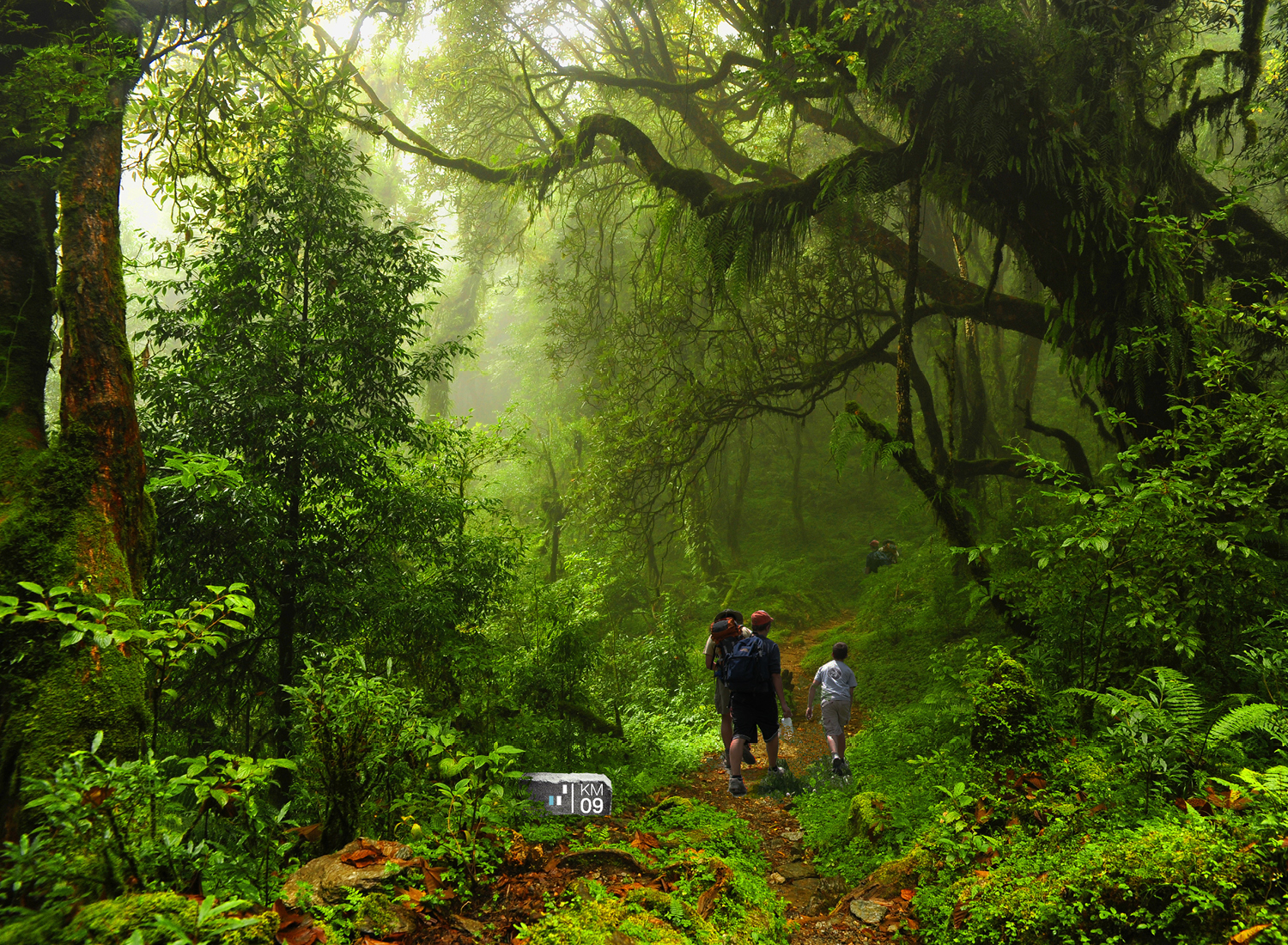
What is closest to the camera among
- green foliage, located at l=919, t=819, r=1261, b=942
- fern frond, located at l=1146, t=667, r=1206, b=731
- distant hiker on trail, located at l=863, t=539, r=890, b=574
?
green foliage, located at l=919, t=819, r=1261, b=942

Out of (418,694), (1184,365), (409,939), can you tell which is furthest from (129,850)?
(1184,365)

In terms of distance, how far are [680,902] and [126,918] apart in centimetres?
254

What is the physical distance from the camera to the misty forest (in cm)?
312

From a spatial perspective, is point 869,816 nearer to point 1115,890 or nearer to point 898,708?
point 1115,890

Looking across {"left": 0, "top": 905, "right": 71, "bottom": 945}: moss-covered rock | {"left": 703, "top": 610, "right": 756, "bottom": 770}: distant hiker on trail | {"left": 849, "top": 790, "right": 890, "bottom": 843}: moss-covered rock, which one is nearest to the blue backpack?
{"left": 703, "top": 610, "right": 756, "bottom": 770}: distant hiker on trail

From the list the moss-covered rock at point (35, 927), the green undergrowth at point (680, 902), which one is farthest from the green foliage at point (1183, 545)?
the moss-covered rock at point (35, 927)

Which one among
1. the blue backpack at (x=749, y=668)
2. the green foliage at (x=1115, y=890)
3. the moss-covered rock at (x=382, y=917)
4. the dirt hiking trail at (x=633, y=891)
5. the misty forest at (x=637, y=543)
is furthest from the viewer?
the blue backpack at (x=749, y=668)

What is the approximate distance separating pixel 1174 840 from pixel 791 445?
22.2m

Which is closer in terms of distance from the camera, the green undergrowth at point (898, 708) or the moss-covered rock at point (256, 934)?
the moss-covered rock at point (256, 934)

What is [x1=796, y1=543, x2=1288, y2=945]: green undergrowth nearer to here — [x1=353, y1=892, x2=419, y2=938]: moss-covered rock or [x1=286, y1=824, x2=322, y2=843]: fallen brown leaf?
[x1=353, y1=892, x2=419, y2=938]: moss-covered rock

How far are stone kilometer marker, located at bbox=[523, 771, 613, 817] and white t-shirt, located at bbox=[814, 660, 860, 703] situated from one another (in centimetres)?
313

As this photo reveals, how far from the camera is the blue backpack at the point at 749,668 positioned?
6328 millimetres

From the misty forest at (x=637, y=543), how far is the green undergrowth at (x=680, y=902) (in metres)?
0.03

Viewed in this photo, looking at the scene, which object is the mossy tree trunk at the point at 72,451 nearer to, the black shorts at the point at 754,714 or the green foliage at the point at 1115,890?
the green foliage at the point at 1115,890
